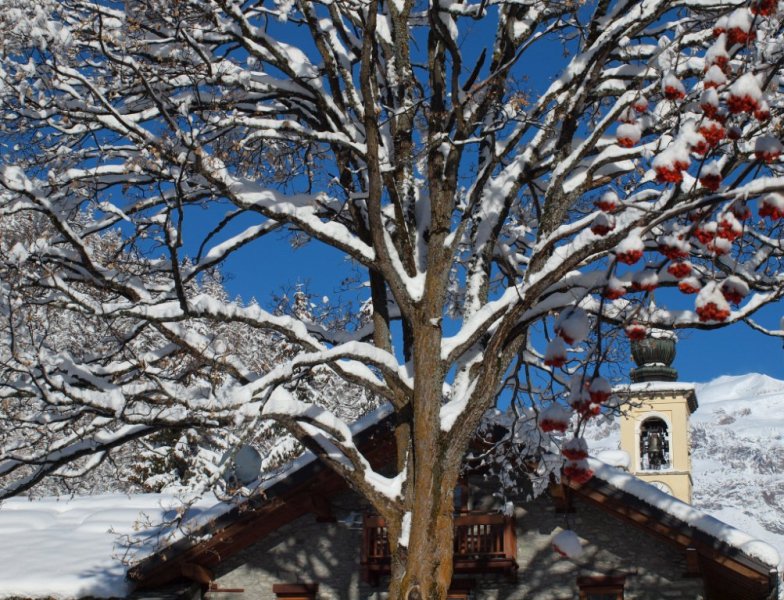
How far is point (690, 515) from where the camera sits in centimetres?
1270

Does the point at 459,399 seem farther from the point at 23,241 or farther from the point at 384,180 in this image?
the point at 23,241

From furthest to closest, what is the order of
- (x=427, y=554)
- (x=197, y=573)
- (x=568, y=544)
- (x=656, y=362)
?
(x=656, y=362)
(x=197, y=573)
(x=427, y=554)
(x=568, y=544)

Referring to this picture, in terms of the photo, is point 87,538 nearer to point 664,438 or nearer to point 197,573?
point 197,573

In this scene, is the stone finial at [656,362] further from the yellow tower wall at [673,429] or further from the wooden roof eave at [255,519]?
the wooden roof eave at [255,519]

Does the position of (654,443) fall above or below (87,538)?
above

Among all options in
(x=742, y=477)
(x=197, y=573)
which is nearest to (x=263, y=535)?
(x=197, y=573)

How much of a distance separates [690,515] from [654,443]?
16310 millimetres

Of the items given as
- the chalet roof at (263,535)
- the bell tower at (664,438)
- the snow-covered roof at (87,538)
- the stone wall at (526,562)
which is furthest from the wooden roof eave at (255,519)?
the bell tower at (664,438)

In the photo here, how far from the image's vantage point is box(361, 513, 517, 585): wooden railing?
13.9 m

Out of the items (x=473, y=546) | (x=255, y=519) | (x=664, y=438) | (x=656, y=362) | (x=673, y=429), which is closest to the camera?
(x=255, y=519)

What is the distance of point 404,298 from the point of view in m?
10.4

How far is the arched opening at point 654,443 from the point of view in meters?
28.5

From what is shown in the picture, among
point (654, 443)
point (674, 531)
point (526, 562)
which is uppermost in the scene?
point (654, 443)

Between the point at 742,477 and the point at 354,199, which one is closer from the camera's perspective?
the point at 354,199
